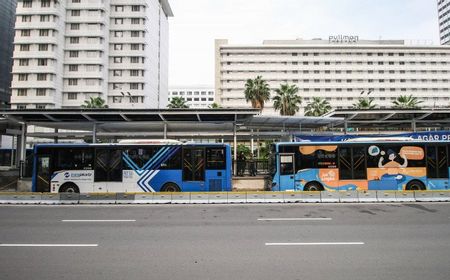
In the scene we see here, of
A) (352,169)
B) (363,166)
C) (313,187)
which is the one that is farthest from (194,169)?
(363,166)

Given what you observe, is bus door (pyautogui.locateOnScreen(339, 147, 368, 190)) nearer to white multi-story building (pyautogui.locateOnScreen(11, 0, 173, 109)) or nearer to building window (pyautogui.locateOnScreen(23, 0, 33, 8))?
white multi-story building (pyautogui.locateOnScreen(11, 0, 173, 109))

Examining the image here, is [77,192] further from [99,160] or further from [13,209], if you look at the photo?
[13,209]

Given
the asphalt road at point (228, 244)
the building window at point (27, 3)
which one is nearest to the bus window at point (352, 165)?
the asphalt road at point (228, 244)

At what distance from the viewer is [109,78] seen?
60.4 meters

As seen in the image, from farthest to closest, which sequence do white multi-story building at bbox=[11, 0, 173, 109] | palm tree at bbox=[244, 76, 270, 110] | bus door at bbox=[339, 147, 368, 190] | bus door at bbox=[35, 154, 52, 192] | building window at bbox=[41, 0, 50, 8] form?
1. building window at bbox=[41, 0, 50, 8]
2. white multi-story building at bbox=[11, 0, 173, 109]
3. palm tree at bbox=[244, 76, 270, 110]
4. bus door at bbox=[35, 154, 52, 192]
5. bus door at bbox=[339, 147, 368, 190]

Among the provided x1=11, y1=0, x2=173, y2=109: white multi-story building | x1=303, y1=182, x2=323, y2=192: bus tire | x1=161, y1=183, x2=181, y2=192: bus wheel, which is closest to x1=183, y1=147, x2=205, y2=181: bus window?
x1=161, y1=183, x2=181, y2=192: bus wheel

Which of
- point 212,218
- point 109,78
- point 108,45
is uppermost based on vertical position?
point 108,45

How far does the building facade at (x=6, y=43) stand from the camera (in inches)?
2704

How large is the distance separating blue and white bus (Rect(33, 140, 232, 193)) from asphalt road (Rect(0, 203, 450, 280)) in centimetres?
364

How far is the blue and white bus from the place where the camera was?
15109 millimetres

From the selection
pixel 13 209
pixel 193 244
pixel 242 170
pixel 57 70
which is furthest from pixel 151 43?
pixel 193 244

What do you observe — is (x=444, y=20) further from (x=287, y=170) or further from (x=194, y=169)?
(x=194, y=169)

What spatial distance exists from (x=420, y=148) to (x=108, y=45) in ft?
203

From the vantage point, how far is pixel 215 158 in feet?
50.2
